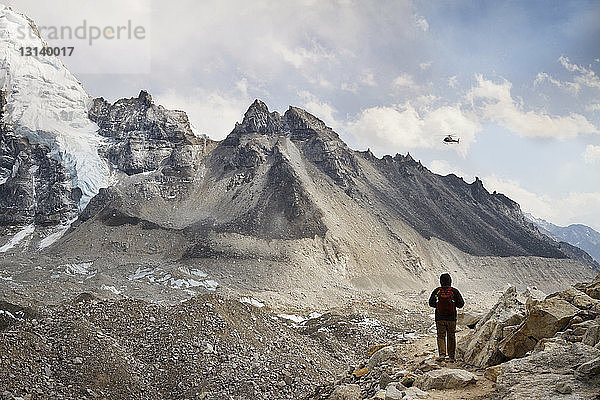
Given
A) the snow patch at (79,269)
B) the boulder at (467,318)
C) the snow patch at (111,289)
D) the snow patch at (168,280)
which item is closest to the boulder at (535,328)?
the boulder at (467,318)

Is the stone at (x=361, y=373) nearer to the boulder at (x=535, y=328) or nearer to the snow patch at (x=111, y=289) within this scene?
the boulder at (x=535, y=328)

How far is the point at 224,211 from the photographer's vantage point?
77938mm

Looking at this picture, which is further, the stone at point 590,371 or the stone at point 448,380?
the stone at point 448,380

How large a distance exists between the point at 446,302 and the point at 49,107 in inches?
4662

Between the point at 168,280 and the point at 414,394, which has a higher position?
the point at 168,280

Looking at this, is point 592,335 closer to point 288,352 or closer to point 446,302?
point 446,302

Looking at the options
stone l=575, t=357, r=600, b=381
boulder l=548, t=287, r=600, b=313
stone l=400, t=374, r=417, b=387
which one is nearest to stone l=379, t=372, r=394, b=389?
stone l=400, t=374, r=417, b=387

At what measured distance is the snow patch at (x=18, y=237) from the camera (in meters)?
76.1

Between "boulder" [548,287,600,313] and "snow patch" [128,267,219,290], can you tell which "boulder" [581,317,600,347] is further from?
"snow patch" [128,267,219,290]

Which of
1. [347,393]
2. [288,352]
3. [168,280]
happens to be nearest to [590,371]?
[347,393]

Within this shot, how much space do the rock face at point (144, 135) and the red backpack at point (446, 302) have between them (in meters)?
88.6

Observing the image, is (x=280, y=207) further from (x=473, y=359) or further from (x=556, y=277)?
→ (x=473, y=359)

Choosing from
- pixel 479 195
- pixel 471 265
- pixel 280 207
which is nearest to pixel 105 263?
pixel 280 207

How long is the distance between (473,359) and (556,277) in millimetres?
81710
